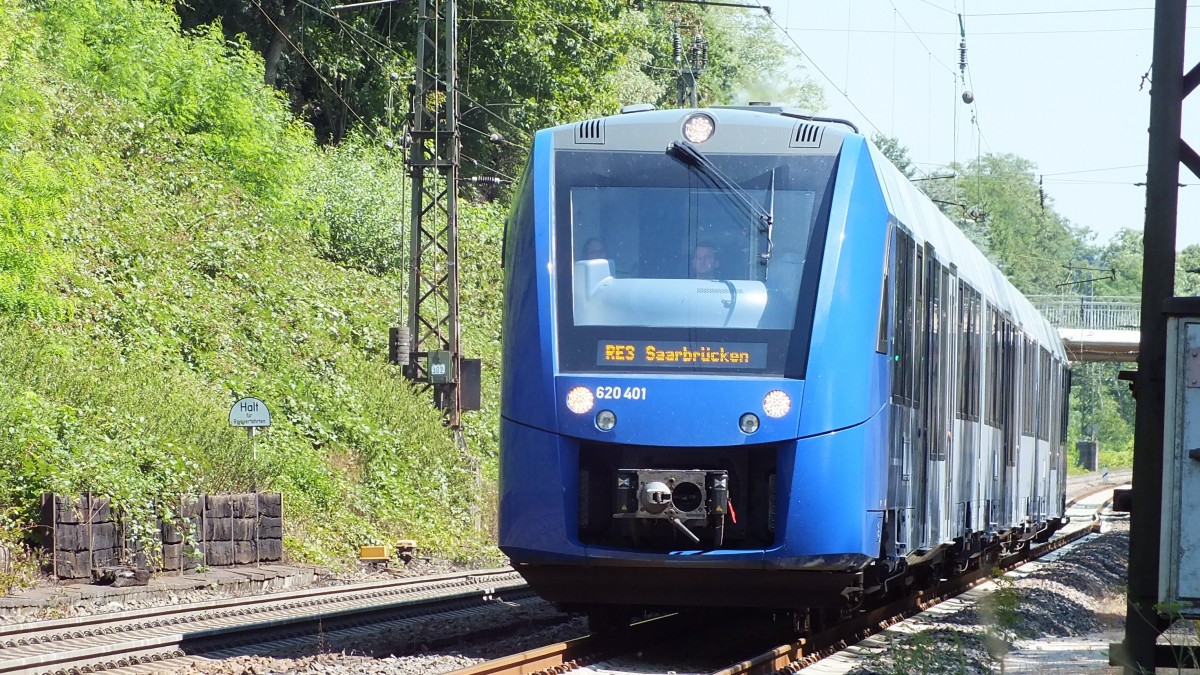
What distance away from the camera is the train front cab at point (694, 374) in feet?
30.9

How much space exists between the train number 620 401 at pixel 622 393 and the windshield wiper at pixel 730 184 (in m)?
1.20

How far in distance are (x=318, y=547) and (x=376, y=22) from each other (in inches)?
1174

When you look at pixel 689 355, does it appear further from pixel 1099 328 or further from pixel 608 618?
pixel 1099 328

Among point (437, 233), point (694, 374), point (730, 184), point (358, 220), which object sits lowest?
point (694, 374)

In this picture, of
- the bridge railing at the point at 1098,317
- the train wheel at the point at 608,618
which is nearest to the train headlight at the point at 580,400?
the train wheel at the point at 608,618

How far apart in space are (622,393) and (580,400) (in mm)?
263

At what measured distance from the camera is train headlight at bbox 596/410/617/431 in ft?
31.0

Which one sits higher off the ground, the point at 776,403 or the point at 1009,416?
the point at 776,403

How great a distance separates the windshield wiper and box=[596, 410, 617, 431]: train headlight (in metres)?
1.41

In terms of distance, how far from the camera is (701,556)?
372 inches

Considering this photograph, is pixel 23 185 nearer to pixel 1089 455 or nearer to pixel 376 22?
pixel 376 22

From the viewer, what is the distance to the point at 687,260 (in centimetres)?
989

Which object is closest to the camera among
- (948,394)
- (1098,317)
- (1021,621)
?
(948,394)

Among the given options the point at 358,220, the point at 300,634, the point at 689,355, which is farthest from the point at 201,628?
the point at 358,220
